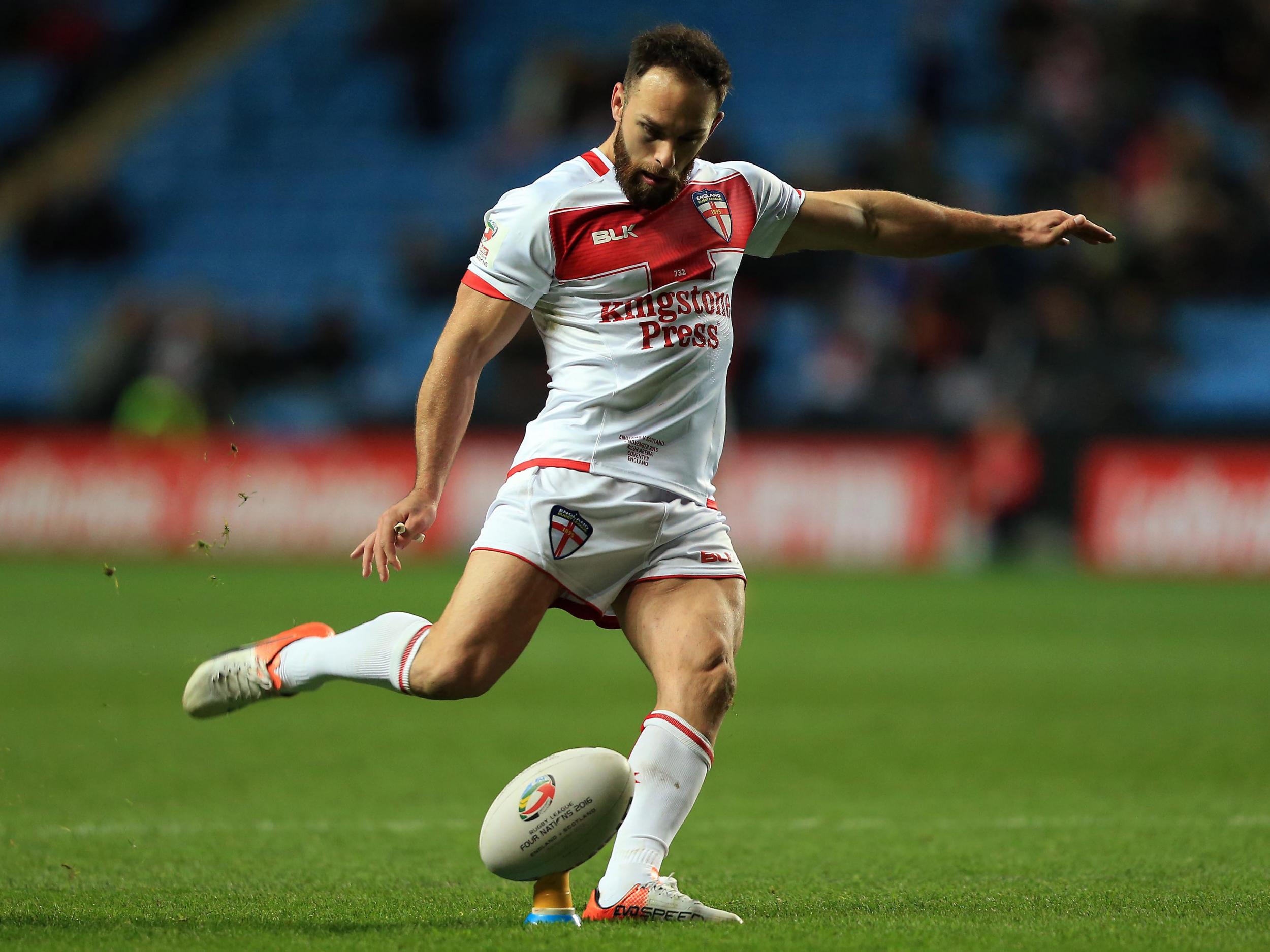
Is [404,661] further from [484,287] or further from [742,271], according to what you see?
[742,271]

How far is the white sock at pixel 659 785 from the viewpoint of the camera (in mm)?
4176

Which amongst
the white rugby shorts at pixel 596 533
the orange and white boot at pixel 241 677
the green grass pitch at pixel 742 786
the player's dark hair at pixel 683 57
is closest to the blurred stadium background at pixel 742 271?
the green grass pitch at pixel 742 786

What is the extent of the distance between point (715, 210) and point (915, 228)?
0.70 meters

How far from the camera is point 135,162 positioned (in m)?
24.8

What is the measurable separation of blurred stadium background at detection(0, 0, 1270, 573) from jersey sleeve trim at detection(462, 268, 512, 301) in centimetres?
949

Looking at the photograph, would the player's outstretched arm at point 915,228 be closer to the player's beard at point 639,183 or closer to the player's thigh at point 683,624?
the player's beard at point 639,183

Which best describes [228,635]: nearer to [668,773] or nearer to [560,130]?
[668,773]

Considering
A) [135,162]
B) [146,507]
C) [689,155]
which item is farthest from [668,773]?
[135,162]

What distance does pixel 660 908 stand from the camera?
4043 millimetres

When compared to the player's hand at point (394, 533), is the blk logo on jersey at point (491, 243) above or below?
above

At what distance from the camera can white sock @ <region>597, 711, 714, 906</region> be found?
4.18 m

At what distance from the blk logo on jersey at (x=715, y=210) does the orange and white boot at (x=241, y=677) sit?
4.98ft

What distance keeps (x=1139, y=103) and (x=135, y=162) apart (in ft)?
47.5

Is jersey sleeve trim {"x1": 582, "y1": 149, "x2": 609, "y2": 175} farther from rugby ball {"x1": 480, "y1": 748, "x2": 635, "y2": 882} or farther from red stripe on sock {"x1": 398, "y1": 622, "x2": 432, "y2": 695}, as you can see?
rugby ball {"x1": 480, "y1": 748, "x2": 635, "y2": 882}
